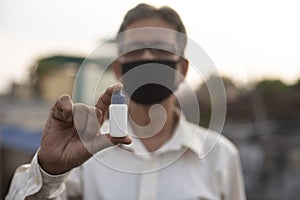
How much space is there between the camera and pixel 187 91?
1085 mm

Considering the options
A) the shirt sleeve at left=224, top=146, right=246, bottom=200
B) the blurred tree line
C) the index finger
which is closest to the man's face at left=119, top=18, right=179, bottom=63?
the index finger

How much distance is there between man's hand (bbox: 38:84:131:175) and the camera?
89 cm

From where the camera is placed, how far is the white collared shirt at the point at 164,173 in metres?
1.18

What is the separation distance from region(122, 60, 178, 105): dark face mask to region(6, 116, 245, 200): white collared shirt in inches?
7.5

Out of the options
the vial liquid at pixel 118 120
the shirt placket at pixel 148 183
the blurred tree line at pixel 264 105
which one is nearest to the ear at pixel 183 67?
the shirt placket at pixel 148 183

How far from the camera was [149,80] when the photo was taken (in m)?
1.04

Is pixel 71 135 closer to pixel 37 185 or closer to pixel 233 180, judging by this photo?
pixel 37 185

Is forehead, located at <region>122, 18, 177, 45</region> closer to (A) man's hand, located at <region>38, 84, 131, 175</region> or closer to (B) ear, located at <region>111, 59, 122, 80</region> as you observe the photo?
(B) ear, located at <region>111, 59, 122, 80</region>

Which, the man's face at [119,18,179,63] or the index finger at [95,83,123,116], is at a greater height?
the man's face at [119,18,179,63]

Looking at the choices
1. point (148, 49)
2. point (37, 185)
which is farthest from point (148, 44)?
point (37, 185)

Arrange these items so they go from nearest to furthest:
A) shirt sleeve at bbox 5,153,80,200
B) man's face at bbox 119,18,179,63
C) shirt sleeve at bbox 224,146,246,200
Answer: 1. shirt sleeve at bbox 5,153,80,200
2. man's face at bbox 119,18,179,63
3. shirt sleeve at bbox 224,146,246,200

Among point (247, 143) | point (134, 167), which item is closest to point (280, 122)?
point (247, 143)

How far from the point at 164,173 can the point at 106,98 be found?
0.40 meters

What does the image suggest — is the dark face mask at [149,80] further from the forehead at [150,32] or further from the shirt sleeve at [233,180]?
the shirt sleeve at [233,180]
